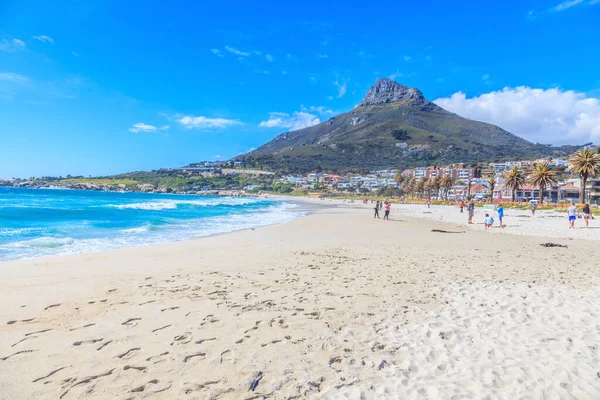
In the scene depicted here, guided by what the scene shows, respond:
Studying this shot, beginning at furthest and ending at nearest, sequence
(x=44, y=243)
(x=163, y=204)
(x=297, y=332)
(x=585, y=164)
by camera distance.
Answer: (x=163, y=204)
(x=585, y=164)
(x=44, y=243)
(x=297, y=332)

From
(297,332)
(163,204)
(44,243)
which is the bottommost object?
(163,204)

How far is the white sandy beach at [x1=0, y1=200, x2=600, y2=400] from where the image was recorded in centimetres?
328

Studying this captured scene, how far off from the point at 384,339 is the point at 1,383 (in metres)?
4.05

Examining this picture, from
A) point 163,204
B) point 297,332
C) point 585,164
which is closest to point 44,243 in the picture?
point 297,332

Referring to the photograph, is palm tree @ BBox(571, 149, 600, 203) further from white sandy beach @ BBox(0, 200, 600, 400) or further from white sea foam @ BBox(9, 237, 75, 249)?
white sea foam @ BBox(9, 237, 75, 249)

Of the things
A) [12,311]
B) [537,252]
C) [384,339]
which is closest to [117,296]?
[12,311]

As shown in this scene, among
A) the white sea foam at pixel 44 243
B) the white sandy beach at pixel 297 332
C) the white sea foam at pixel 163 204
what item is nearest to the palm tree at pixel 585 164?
the white sandy beach at pixel 297 332

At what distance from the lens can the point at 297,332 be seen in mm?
4473

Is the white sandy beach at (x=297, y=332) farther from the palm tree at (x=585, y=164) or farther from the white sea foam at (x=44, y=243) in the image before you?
the palm tree at (x=585, y=164)

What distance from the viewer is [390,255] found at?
10773 millimetres

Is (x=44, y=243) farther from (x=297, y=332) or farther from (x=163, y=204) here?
(x=163, y=204)

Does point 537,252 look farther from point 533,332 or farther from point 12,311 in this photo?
point 12,311

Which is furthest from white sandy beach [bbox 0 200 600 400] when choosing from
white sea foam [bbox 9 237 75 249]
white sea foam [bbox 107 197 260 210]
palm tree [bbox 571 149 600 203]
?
palm tree [bbox 571 149 600 203]

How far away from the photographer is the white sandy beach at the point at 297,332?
3279 mm
